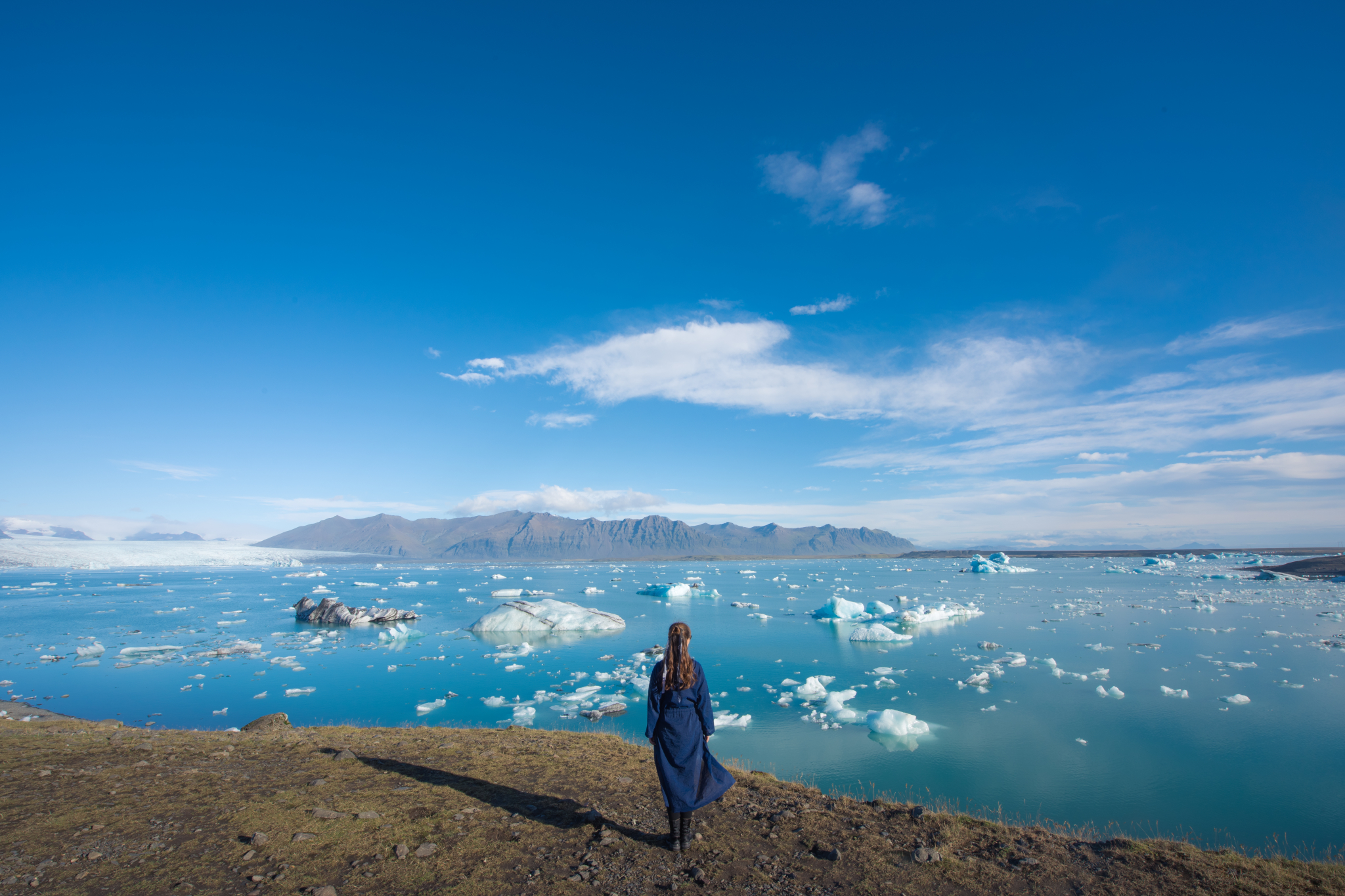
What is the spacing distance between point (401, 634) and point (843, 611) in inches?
952

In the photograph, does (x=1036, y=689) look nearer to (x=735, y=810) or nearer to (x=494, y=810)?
(x=735, y=810)

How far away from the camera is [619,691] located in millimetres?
17016

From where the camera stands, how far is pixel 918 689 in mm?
17438

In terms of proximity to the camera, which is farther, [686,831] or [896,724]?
[896,724]

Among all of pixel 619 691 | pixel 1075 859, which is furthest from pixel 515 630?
pixel 1075 859

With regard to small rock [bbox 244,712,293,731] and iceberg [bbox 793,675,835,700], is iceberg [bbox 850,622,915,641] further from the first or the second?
small rock [bbox 244,712,293,731]

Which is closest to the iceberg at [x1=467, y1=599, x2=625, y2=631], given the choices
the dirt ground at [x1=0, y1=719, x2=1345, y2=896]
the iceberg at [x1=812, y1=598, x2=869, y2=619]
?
the iceberg at [x1=812, y1=598, x2=869, y2=619]

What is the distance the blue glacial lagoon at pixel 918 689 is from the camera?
408 inches

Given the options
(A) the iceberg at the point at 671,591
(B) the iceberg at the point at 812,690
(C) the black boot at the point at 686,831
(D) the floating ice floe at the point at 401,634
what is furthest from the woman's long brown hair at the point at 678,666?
(A) the iceberg at the point at 671,591

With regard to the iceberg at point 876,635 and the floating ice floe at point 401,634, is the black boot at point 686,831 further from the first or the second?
the floating ice floe at point 401,634

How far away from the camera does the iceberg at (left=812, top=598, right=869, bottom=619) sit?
3459cm

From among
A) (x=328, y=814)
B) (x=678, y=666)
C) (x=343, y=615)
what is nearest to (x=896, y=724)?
(x=678, y=666)

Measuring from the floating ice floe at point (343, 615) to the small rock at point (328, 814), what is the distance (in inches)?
1169

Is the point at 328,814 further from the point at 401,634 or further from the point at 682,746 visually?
the point at 401,634
